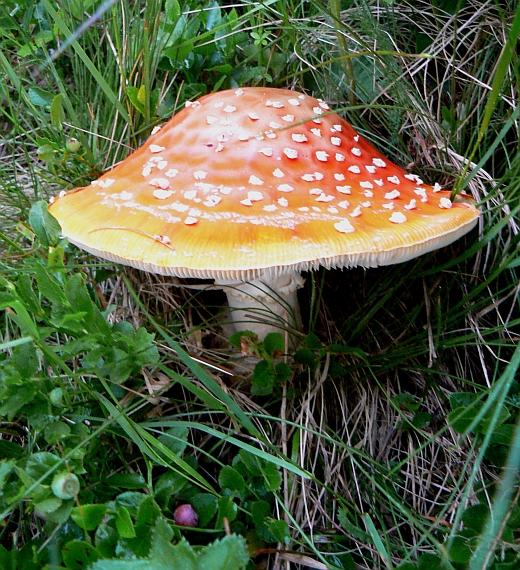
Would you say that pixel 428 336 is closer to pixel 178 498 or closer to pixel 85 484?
pixel 178 498

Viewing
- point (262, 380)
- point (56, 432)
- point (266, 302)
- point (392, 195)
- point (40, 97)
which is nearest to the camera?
point (56, 432)

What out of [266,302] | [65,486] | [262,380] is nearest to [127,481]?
[65,486]

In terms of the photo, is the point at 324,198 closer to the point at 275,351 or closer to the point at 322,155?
the point at 322,155

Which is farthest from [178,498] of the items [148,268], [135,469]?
[148,268]

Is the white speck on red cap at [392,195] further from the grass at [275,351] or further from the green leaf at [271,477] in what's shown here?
the green leaf at [271,477]

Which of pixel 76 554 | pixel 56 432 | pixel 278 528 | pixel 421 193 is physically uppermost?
pixel 421 193
